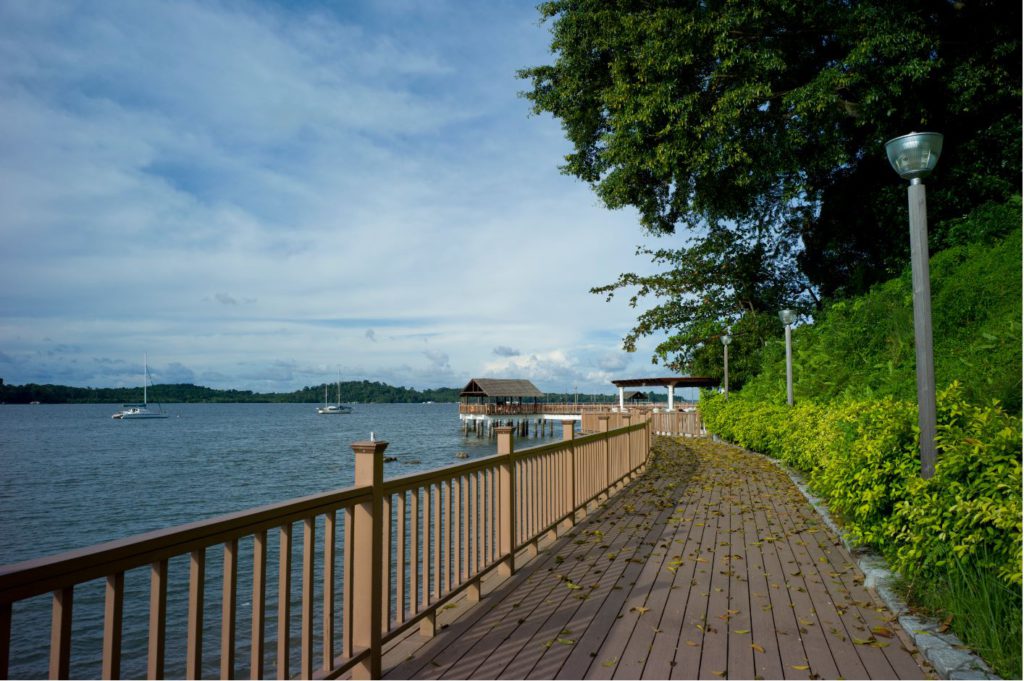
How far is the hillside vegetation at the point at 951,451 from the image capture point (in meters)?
3.27

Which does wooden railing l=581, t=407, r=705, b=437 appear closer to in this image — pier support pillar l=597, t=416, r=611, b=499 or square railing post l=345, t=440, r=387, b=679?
pier support pillar l=597, t=416, r=611, b=499

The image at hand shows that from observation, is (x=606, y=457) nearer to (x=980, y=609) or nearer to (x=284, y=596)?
(x=980, y=609)

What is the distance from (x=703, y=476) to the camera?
1072 centimetres

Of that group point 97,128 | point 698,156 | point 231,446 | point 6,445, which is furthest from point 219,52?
point 6,445

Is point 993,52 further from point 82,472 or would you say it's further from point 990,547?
point 82,472

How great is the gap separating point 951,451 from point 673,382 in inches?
1014

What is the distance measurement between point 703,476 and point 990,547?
730 centimetres

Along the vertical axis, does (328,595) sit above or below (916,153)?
below

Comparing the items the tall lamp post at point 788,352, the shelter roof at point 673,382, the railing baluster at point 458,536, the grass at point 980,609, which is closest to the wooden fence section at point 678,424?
the shelter roof at point 673,382

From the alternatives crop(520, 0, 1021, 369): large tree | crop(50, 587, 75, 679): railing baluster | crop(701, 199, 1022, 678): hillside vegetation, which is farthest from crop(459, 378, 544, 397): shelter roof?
crop(50, 587, 75, 679): railing baluster

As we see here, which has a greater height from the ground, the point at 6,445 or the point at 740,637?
the point at 740,637

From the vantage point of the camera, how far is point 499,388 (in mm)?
59406

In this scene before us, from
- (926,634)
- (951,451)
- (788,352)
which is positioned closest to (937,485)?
(951,451)

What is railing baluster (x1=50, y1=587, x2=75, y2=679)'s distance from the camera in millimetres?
Answer: 1554
